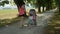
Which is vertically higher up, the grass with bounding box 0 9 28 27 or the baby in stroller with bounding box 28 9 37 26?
the baby in stroller with bounding box 28 9 37 26

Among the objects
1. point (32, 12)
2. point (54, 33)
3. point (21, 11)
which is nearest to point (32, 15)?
point (32, 12)

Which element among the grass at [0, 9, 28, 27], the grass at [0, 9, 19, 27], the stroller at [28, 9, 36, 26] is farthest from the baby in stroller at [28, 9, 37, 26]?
the grass at [0, 9, 19, 27]

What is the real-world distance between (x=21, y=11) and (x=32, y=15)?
8149mm

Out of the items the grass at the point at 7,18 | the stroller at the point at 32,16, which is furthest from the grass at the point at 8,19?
the stroller at the point at 32,16

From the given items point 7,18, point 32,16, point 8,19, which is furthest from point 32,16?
point 7,18

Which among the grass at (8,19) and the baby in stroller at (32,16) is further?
the grass at (8,19)

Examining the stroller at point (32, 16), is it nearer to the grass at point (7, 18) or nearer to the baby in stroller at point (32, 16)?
the baby in stroller at point (32, 16)

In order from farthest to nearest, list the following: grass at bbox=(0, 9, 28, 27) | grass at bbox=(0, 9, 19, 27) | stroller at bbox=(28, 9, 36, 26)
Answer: grass at bbox=(0, 9, 19, 27) → grass at bbox=(0, 9, 28, 27) → stroller at bbox=(28, 9, 36, 26)

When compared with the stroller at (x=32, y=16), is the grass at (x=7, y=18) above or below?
below

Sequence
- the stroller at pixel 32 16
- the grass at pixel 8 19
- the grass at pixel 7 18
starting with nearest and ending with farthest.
→ the stroller at pixel 32 16 → the grass at pixel 8 19 → the grass at pixel 7 18

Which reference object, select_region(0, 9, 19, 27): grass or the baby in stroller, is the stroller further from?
select_region(0, 9, 19, 27): grass

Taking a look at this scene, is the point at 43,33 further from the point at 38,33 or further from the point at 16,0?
the point at 16,0

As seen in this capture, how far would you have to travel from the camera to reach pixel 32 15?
41.4 ft

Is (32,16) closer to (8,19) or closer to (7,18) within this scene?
(8,19)
